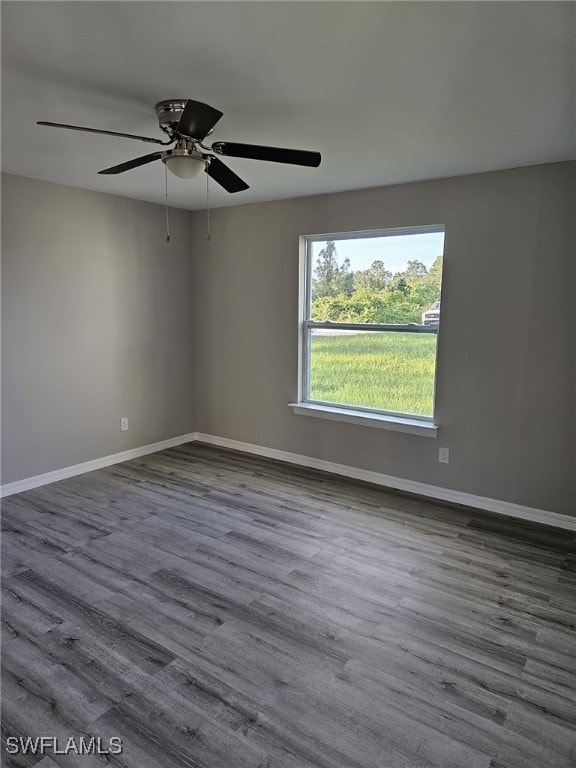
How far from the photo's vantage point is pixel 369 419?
4.05 meters

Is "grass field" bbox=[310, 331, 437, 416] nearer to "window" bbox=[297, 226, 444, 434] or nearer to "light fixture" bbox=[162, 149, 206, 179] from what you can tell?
"window" bbox=[297, 226, 444, 434]

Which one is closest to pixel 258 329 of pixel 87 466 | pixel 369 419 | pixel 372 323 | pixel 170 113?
pixel 372 323

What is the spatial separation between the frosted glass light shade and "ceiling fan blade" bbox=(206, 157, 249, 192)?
64mm

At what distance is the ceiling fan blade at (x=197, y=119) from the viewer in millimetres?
1801

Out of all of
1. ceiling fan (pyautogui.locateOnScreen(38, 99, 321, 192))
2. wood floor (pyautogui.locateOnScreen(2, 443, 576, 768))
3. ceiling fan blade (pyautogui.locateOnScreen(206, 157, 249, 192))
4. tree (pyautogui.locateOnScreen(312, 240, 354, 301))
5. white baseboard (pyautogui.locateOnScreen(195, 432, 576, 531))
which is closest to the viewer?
wood floor (pyautogui.locateOnScreen(2, 443, 576, 768))

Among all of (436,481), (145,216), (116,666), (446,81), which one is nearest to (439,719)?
(116,666)

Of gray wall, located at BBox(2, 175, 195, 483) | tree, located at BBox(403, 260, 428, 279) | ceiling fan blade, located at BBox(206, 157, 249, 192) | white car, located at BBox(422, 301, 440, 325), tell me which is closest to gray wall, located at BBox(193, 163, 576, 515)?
white car, located at BBox(422, 301, 440, 325)

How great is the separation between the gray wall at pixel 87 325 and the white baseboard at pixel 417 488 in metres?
0.97

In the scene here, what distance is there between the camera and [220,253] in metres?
4.84

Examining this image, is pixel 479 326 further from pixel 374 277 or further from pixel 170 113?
pixel 170 113

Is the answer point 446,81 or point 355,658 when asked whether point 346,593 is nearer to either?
point 355,658

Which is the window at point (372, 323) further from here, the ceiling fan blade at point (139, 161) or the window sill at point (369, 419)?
the ceiling fan blade at point (139, 161)

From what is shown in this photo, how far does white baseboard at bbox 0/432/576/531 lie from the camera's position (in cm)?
341

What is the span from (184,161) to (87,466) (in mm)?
3008
